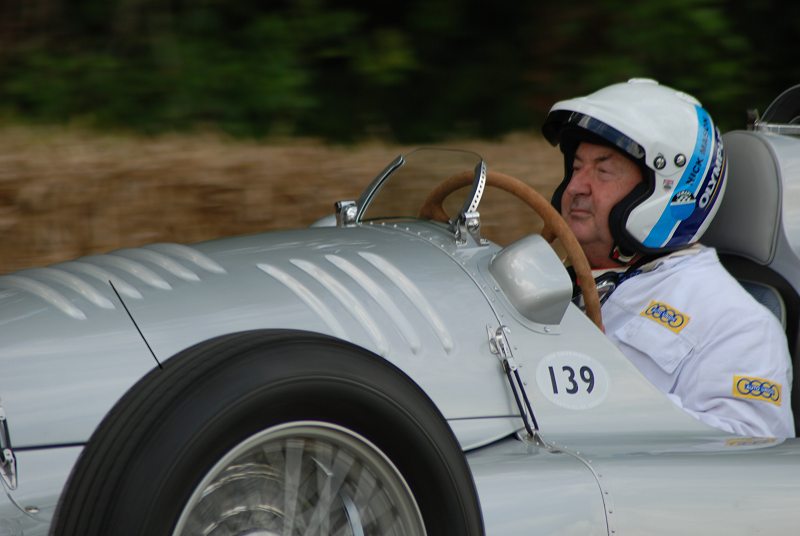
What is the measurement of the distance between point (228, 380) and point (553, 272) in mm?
1070

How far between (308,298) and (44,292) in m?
0.63

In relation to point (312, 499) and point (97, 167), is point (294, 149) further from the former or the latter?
point (312, 499)

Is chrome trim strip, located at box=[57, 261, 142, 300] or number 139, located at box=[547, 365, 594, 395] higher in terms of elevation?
chrome trim strip, located at box=[57, 261, 142, 300]

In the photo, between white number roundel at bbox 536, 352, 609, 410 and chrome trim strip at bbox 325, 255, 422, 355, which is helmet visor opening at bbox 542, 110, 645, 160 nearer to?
white number roundel at bbox 536, 352, 609, 410

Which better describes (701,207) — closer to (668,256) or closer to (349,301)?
A: (668,256)

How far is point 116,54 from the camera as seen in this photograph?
23.2ft

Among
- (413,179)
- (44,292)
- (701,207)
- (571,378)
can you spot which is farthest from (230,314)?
(701,207)

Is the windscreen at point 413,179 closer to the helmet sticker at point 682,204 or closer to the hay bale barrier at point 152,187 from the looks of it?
the helmet sticker at point 682,204

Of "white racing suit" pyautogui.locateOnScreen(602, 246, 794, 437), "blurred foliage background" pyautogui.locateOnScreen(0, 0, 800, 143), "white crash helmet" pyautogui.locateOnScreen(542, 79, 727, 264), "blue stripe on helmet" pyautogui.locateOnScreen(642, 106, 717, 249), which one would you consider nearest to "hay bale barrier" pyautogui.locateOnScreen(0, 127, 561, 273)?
"blurred foliage background" pyautogui.locateOnScreen(0, 0, 800, 143)

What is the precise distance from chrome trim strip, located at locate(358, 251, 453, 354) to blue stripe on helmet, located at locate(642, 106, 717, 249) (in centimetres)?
98

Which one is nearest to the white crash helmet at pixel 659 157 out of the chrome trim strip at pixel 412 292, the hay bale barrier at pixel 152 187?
the chrome trim strip at pixel 412 292

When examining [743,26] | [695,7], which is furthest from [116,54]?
[743,26]

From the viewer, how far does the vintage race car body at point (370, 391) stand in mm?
2266

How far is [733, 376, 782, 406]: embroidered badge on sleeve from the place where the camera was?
3242 mm
